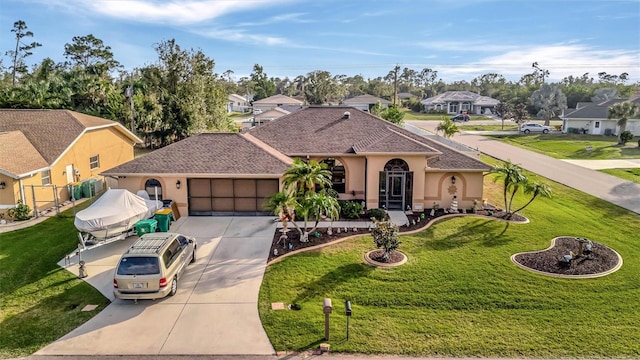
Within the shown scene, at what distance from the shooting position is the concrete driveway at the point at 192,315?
10.4 metres

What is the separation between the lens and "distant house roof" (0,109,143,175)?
21.0 m

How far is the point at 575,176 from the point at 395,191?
18213mm

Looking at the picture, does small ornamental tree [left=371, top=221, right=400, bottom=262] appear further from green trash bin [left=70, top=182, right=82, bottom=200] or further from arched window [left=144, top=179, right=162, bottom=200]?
green trash bin [left=70, top=182, right=82, bottom=200]

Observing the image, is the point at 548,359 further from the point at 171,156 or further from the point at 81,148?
the point at 81,148

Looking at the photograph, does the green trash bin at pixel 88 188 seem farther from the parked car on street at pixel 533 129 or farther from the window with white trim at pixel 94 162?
the parked car on street at pixel 533 129

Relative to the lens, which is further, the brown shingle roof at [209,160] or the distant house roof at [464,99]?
the distant house roof at [464,99]

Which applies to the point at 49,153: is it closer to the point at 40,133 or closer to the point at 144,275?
the point at 40,133

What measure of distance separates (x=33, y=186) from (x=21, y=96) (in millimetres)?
21751

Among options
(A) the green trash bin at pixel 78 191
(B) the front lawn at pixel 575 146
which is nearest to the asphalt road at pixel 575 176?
(B) the front lawn at pixel 575 146

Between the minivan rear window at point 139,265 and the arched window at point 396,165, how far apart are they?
1231 cm

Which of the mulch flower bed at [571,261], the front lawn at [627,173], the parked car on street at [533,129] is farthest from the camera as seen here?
the parked car on street at [533,129]

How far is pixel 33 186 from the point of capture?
2016 cm

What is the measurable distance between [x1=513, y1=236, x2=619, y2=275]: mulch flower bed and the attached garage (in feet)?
37.9

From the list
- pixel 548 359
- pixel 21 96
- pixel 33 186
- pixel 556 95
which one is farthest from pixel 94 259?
pixel 556 95
